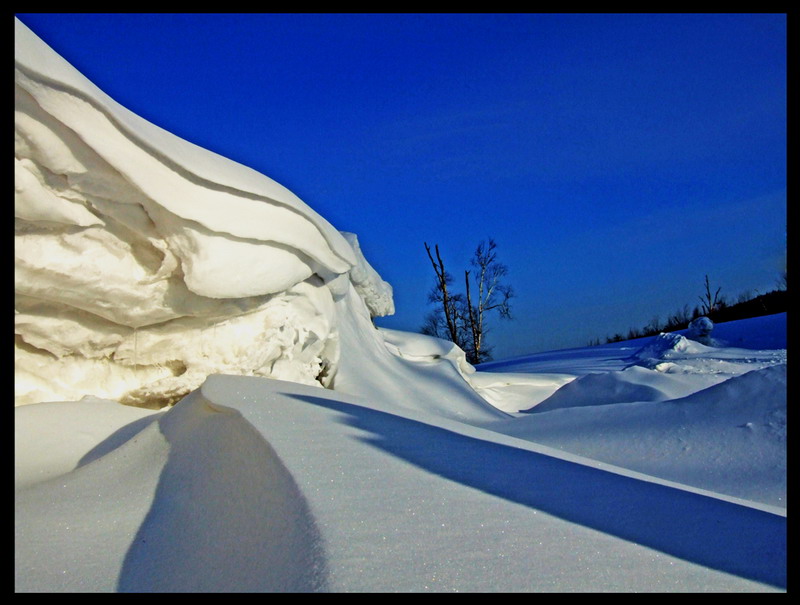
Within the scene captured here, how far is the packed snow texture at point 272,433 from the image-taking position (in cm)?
133

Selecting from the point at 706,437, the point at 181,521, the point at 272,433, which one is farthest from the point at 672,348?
the point at 181,521

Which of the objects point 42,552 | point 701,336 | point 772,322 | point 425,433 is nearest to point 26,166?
point 42,552

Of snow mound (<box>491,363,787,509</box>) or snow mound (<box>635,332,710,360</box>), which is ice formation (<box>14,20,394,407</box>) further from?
snow mound (<box>635,332,710,360</box>)

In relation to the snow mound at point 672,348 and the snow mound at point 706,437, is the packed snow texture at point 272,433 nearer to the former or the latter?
the snow mound at point 706,437

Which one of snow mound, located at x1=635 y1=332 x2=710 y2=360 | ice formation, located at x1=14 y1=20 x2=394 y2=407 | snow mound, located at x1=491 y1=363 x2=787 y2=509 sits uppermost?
ice formation, located at x1=14 y1=20 x2=394 y2=407

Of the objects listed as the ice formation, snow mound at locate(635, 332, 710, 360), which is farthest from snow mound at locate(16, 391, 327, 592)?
snow mound at locate(635, 332, 710, 360)

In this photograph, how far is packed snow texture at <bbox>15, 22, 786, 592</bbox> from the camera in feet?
4.35

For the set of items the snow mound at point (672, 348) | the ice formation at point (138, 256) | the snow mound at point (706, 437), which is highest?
the ice formation at point (138, 256)

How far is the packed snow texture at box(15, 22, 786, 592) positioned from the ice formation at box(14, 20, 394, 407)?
0.01m

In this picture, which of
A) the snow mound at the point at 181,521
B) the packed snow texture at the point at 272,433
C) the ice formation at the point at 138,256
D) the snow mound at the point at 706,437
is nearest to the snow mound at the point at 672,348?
the packed snow texture at the point at 272,433

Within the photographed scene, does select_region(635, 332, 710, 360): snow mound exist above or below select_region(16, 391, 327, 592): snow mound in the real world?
above

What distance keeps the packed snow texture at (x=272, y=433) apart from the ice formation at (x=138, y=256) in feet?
0.04

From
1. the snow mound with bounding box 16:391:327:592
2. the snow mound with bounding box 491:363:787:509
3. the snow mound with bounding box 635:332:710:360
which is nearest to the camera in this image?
the snow mound with bounding box 16:391:327:592

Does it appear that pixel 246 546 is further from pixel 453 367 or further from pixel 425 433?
pixel 453 367
